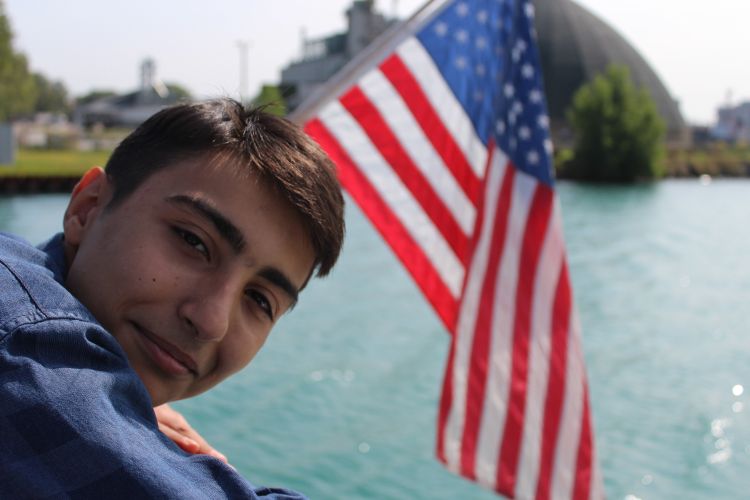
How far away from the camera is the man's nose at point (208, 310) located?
2.94 feet

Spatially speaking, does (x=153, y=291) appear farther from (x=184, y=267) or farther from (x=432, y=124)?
(x=432, y=124)

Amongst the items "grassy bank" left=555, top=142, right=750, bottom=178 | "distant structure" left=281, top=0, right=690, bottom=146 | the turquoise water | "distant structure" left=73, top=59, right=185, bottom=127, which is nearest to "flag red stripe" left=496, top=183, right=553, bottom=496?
the turquoise water

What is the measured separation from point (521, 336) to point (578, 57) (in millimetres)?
63465

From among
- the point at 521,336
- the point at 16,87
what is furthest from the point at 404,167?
the point at 16,87

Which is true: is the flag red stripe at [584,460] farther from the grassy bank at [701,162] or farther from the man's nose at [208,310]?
the grassy bank at [701,162]

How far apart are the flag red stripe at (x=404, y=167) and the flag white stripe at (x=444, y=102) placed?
6.8 inches

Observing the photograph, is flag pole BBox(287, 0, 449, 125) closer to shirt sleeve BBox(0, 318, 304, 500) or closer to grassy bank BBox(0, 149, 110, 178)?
shirt sleeve BBox(0, 318, 304, 500)

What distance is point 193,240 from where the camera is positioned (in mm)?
919

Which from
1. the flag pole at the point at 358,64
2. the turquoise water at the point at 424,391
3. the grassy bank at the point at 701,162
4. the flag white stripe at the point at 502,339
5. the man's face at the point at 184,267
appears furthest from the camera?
the grassy bank at the point at 701,162

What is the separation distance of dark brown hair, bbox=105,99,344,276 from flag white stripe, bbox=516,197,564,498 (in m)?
1.47

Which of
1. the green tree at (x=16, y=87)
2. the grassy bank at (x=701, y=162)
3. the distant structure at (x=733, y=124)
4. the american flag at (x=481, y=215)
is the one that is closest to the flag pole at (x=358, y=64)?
the american flag at (x=481, y=215)

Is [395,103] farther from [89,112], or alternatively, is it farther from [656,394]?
[89,112]

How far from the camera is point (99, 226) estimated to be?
3.12 feet

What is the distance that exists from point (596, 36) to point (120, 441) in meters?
68.9
